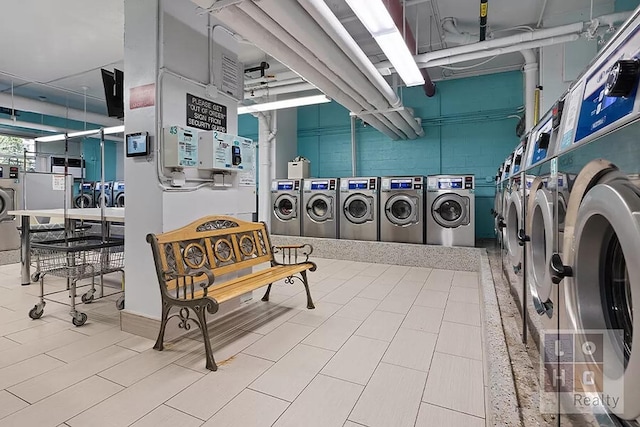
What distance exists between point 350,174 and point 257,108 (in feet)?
9.68

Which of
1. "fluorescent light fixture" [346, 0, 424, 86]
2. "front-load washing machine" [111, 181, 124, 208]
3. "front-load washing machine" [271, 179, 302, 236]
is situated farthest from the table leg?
"front-load washing machine" [111, 181, 124, 208]

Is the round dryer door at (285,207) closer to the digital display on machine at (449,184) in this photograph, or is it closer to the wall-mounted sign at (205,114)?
the digital display on machine at (449,184)

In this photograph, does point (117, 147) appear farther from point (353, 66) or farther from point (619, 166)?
point (619, 166)

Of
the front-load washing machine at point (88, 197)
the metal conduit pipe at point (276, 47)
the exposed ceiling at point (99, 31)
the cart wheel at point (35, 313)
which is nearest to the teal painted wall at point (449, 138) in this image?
the exposed ceiling at point (99, 31)

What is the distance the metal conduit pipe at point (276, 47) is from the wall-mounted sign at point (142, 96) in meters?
0.79

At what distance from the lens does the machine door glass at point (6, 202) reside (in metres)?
5.23

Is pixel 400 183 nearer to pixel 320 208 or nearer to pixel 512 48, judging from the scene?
pixel 320 208

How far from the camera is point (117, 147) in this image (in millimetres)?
10984

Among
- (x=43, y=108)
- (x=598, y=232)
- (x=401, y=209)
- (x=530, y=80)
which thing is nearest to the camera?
(x=598, y=232)

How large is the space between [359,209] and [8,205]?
5966 mm

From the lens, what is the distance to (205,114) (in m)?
2.95

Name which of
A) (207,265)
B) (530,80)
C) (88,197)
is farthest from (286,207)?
(88,197)

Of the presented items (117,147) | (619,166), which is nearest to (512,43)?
(619,166)

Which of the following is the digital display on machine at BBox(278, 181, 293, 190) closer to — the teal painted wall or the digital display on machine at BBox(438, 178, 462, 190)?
the teal painted wall
